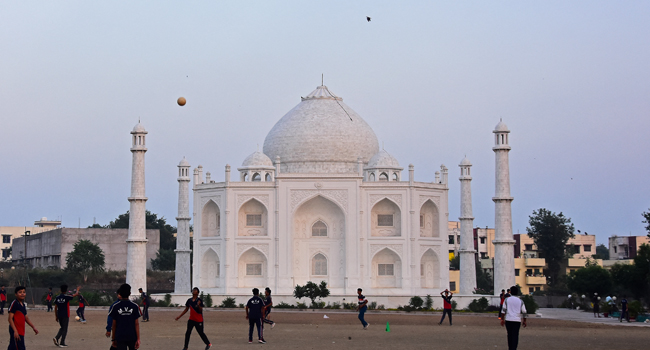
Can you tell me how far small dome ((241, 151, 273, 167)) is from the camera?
42219mm

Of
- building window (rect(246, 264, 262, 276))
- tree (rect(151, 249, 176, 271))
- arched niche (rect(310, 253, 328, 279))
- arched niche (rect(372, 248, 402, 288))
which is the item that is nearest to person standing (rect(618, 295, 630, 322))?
arched niche (rect(372, 248, 402, 288))

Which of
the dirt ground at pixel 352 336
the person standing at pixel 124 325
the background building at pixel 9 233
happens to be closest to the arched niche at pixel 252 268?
the dirt ground at pixel 352 336

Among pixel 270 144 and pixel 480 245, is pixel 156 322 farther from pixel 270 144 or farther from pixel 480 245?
pixel 480 245

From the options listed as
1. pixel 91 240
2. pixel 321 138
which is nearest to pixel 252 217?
pixel 321 138

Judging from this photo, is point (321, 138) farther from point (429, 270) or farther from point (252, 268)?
point (429, 270)

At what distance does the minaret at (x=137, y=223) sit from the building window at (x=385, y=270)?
1045 centimetres

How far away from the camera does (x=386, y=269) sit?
40969 mm

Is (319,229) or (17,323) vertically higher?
(319,229)

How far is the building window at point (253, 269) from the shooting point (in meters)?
40.8

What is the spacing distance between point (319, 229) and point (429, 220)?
→ 5286mm

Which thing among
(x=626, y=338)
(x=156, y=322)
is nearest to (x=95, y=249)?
(x=156, y=322)

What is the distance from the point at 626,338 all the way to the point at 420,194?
71.8 feet

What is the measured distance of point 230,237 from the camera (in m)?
40.3

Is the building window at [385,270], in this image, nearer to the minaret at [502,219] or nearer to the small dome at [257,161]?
the minaret at [502,219]
